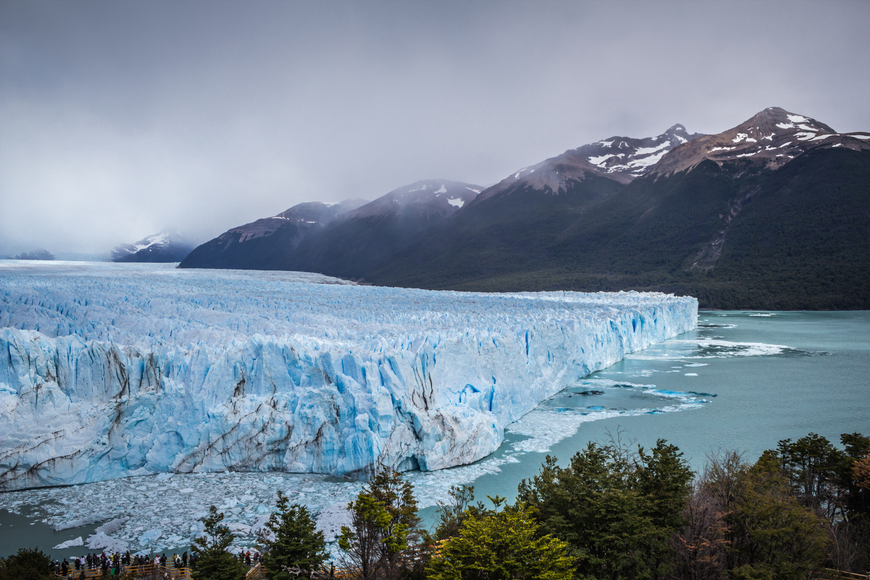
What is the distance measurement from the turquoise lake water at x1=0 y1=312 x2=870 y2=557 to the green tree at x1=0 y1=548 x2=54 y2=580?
6.29 ft

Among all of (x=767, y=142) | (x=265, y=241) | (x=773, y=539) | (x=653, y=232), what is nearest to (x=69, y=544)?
(x=773, y=539)

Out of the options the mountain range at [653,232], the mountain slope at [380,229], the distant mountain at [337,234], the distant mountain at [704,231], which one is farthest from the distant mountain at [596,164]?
the distant mountain at [337,234]

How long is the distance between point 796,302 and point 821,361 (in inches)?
1374

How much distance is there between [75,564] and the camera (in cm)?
945

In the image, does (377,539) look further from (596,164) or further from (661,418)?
(596,164)

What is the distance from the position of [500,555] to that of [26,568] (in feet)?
22.8

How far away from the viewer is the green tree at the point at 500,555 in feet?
20.2

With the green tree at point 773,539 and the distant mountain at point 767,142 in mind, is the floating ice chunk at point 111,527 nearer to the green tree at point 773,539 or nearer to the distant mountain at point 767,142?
the green tree at point 773,539

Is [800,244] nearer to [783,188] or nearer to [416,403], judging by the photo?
[783,188]

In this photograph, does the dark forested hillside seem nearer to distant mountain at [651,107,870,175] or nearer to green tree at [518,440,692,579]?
distant mountain at [651,107,870,175]

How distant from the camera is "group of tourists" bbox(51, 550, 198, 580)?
915cm

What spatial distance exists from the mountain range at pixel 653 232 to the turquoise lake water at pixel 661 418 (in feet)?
98.5

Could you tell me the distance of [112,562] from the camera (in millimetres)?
9586

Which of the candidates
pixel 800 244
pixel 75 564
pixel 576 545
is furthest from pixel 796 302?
pixel 75 564
